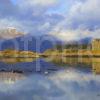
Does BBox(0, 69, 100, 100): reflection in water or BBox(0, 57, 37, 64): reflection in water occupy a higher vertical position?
BBox(0, 57, 37, 64): reflection in water

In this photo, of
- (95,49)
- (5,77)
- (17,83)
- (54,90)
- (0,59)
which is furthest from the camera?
(0,59)

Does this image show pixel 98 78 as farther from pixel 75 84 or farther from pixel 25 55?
pixel 25 55

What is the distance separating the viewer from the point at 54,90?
48.4ft

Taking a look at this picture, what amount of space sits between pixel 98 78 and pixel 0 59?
1517 cm

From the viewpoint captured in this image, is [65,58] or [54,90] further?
[65,58]

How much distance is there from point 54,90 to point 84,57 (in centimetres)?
2431

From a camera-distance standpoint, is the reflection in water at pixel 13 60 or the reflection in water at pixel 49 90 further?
the reflection in water at pixel 13 60

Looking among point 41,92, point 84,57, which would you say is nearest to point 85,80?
point 41,92

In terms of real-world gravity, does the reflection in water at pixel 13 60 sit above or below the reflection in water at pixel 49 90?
above

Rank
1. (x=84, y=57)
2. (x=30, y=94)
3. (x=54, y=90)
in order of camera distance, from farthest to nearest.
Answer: (x=84, y=57), (x=54, y=90), (x=30, y=94)

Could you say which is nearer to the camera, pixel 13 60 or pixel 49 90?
pixel 49 90

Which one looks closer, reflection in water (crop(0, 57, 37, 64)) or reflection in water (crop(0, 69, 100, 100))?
reflection in water (crop(0, 69, 100, 100))

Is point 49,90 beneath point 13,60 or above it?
beneath

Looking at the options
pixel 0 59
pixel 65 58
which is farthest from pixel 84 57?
pixel 0 59
